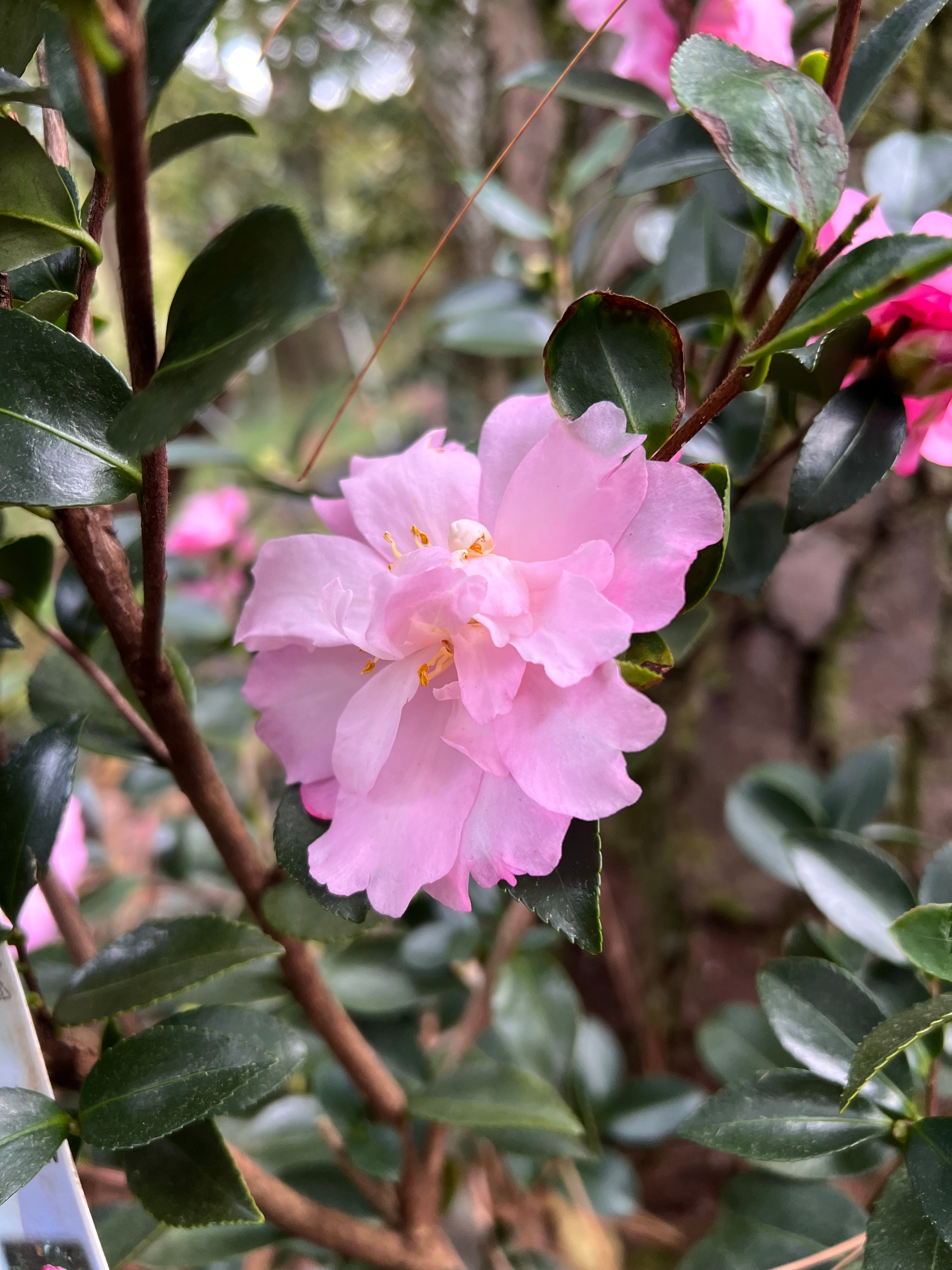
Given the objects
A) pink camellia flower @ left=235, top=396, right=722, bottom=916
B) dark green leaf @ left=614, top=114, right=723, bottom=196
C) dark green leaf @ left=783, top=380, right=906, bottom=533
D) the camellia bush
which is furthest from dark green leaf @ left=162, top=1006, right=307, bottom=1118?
dark green leaf @ left=614, top=114, right=723, bottom=196

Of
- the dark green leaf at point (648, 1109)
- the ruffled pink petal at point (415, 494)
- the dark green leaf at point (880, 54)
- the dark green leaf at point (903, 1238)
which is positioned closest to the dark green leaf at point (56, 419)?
the ruffled pink petal at point (415, 494)

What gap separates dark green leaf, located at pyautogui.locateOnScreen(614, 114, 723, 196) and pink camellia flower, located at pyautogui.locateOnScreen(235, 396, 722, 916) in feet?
0.53

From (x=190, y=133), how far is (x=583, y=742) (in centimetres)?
25

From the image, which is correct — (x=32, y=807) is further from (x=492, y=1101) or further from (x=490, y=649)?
(x=492, y=1101)

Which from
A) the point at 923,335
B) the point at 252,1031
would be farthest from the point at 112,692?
the point at 923,335

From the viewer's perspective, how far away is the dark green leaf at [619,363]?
0.31m

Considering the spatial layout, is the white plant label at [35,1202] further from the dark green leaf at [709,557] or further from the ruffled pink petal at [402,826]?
the dark green leaf at [709,557]

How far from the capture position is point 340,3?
1613 millimetres

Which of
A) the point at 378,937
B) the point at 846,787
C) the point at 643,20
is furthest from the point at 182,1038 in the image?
the point at 643,20

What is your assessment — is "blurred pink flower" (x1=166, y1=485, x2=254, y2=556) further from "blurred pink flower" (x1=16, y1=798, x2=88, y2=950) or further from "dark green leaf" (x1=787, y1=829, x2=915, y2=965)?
"dark green leaf" (x1=787, y1=829, x2=915, y2=965)

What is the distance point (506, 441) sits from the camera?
344 millimetres

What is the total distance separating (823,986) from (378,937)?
42 centimetres

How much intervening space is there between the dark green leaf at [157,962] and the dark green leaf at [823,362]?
1.07ft

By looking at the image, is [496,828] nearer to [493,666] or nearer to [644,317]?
[493,666]
